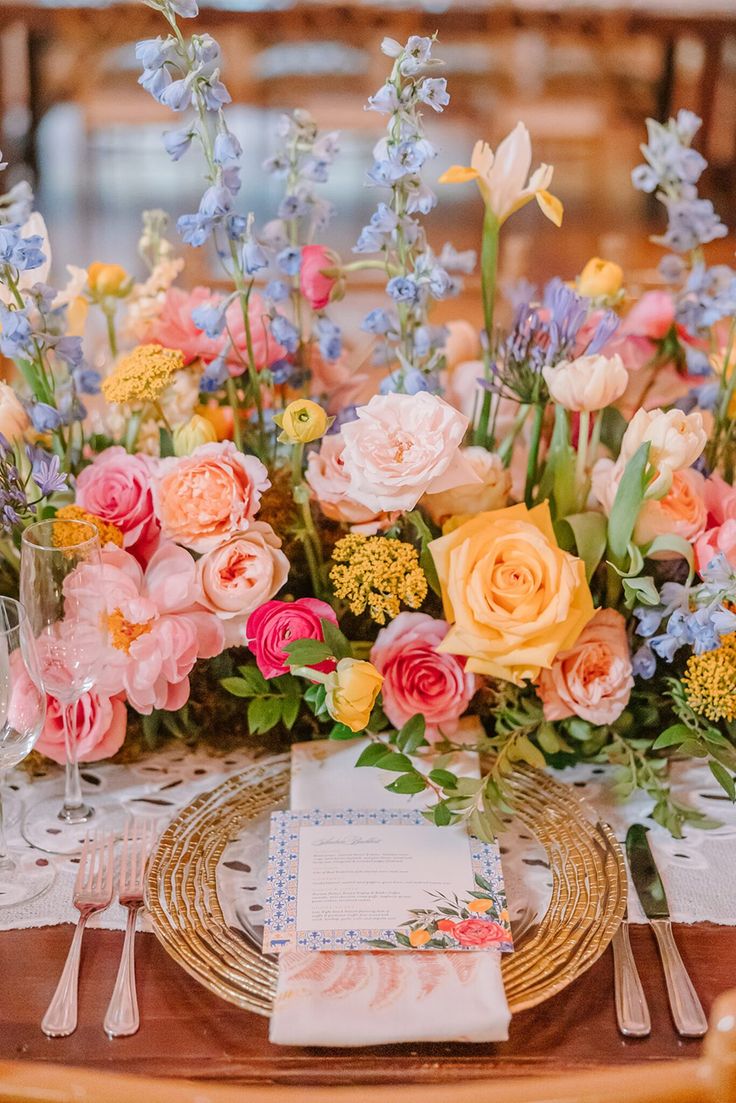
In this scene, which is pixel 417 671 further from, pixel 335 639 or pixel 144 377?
pixel 144 377

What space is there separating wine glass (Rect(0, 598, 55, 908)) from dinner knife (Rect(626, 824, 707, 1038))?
1.51 ft

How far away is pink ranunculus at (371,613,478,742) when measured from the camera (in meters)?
0.98

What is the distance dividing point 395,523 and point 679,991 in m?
0.44

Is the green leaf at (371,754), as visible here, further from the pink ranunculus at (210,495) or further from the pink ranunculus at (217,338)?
the pink ranunculus at (217,338)

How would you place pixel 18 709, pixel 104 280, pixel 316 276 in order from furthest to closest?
pixel 104 280 < pixel 316 276 < pixel 18 709

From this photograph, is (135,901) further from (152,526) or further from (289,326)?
(289,326)

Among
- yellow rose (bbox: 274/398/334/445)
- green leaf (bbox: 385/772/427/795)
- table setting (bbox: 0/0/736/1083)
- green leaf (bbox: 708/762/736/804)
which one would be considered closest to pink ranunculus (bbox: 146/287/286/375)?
table setting (bbox: 0/0/736/1083)

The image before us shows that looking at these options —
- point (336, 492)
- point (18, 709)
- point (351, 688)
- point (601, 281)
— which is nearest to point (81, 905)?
point (18, 709)

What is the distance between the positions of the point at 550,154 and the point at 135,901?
4283 millimetres

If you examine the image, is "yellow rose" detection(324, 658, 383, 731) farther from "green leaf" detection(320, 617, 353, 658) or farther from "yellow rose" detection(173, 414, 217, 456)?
"yellow rose" detection(173, 414, 217, 456)

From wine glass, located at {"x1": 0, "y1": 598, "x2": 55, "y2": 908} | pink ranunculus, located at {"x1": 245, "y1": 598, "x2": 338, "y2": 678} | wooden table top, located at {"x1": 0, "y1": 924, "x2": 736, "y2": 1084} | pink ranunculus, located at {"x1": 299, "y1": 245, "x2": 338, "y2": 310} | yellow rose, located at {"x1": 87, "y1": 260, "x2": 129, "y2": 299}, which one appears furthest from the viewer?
yellow rose, located at {"x1": 87, "y1": 260, "x2": 129, "y2": 299}

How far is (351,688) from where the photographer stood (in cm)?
88

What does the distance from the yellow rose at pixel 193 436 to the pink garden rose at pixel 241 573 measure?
0.11m

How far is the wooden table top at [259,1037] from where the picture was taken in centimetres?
72
